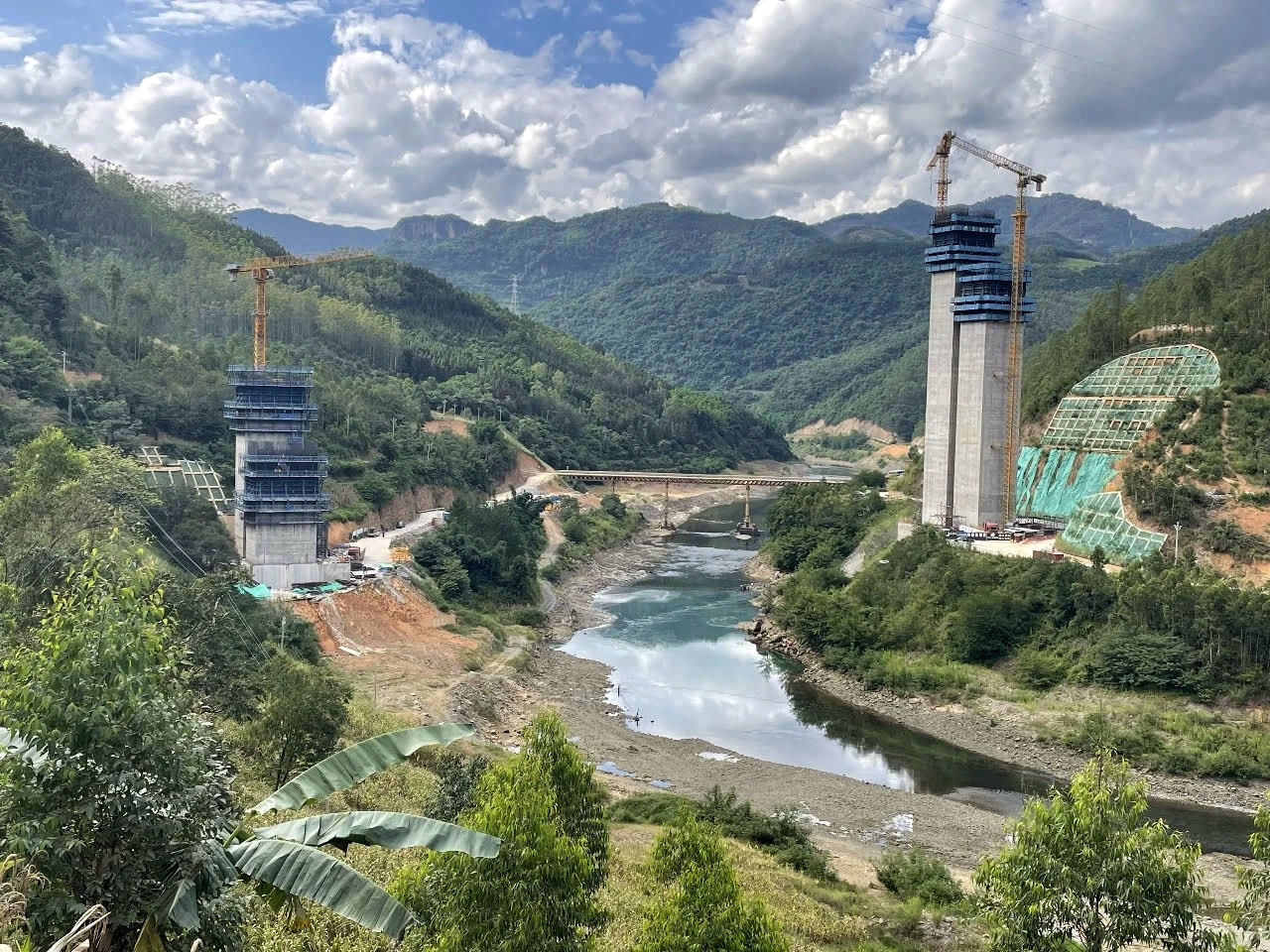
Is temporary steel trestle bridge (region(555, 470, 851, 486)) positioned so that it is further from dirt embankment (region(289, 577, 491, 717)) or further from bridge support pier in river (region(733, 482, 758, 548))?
dirt embankment (region(289, 577, 491, 717))

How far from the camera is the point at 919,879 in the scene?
30016mm

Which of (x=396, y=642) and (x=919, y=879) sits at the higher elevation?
(x=396, y=642)

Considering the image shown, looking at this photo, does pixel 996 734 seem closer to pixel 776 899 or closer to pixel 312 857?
pixel 776 899

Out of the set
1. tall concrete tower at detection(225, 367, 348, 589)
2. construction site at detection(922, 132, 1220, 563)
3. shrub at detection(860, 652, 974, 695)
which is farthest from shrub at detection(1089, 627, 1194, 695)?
tall concrete tower at detection(225, 367, 348, 589)

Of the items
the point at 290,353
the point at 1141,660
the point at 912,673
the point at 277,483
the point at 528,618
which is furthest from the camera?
the point at 290,353

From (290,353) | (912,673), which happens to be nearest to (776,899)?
(912,673)

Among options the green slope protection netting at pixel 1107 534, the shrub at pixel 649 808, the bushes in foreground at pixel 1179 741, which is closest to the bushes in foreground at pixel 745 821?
the shrub at pixel 649 808

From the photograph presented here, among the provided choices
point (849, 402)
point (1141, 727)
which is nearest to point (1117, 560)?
point (1141, 727)

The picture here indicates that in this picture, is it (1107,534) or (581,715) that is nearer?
(581,715)

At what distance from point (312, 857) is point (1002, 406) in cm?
5761

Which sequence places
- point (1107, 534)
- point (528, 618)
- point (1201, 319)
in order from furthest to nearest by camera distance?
point (528, 618), point (1201, 319), point (1107, 534)

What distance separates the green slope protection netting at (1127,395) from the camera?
6188cm

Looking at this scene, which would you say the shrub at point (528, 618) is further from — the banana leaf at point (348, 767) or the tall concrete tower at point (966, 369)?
the banana leaf at point (348, 767)

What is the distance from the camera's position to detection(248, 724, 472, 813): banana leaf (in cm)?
1025
